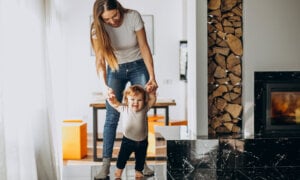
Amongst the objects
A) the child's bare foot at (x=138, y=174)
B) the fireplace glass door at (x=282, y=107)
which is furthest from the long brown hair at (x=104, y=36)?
the fireplace glass door at (x=282, y=107)

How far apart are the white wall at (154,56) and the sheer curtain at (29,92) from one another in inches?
103

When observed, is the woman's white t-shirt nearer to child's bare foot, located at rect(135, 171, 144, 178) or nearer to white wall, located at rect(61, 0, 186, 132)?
child's bare foot, located at rect(135, 171, 144, 178)

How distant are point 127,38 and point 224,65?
101 centimetres

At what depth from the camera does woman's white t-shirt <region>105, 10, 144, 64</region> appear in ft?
14.0

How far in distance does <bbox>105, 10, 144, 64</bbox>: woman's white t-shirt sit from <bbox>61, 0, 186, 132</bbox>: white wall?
9.82 ft

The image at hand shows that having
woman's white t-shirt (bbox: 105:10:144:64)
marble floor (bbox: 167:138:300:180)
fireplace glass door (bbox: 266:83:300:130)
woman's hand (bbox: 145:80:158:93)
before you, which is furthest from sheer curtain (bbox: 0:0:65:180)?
fireplace glass door (bbox: 266:83:300:130)

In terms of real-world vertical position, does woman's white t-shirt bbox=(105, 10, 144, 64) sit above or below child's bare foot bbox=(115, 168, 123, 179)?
above

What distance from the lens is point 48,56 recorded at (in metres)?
4.24

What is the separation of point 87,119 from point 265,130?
3.89 metres

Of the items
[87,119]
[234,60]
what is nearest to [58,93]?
[234,60]

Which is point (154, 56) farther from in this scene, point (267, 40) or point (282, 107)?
point (282, 107)

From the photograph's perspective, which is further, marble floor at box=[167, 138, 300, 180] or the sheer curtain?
marble floor at box=[167, 138, 300, 180]

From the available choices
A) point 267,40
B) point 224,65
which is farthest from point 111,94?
point 267,40

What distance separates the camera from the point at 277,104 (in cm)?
438
